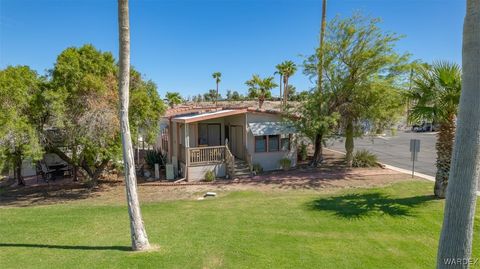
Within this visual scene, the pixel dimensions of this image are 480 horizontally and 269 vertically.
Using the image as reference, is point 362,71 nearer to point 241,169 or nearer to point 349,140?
point 349,140

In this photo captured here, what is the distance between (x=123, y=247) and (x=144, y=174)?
466 inches

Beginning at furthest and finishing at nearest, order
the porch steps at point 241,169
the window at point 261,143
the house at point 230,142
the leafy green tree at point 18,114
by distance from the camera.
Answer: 1. the window at point 261,143
2. the porch steps at point 241,169
3. the house at point 230,142
4. the leafy green tree at point 18,114

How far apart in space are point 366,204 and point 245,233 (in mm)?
4926

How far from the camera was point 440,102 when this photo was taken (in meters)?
9.81

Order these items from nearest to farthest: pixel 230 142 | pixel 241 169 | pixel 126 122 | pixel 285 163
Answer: pixel 126 122 < pixel 241 169 < pixel 285 163 < pixel 230 142

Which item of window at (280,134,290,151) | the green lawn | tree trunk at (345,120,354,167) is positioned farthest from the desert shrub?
tree trunk at (345,120,354,167)

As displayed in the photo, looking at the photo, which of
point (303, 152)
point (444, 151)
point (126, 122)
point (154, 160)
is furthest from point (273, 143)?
point (126, 122)

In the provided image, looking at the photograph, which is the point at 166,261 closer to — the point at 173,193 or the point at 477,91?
the point at 477,91

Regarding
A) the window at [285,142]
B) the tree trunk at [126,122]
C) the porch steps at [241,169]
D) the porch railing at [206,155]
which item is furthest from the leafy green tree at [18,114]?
the window at [285,142]

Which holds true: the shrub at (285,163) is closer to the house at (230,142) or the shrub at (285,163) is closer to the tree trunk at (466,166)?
the house at (230,142)

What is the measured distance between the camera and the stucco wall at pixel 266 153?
57.4ft

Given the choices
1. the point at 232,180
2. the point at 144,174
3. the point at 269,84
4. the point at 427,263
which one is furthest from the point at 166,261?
the point at 269,84

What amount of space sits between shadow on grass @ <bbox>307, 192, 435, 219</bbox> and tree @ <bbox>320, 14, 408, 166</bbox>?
6.36 metres

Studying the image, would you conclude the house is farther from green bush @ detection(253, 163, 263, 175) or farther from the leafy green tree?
the leafy green tree
